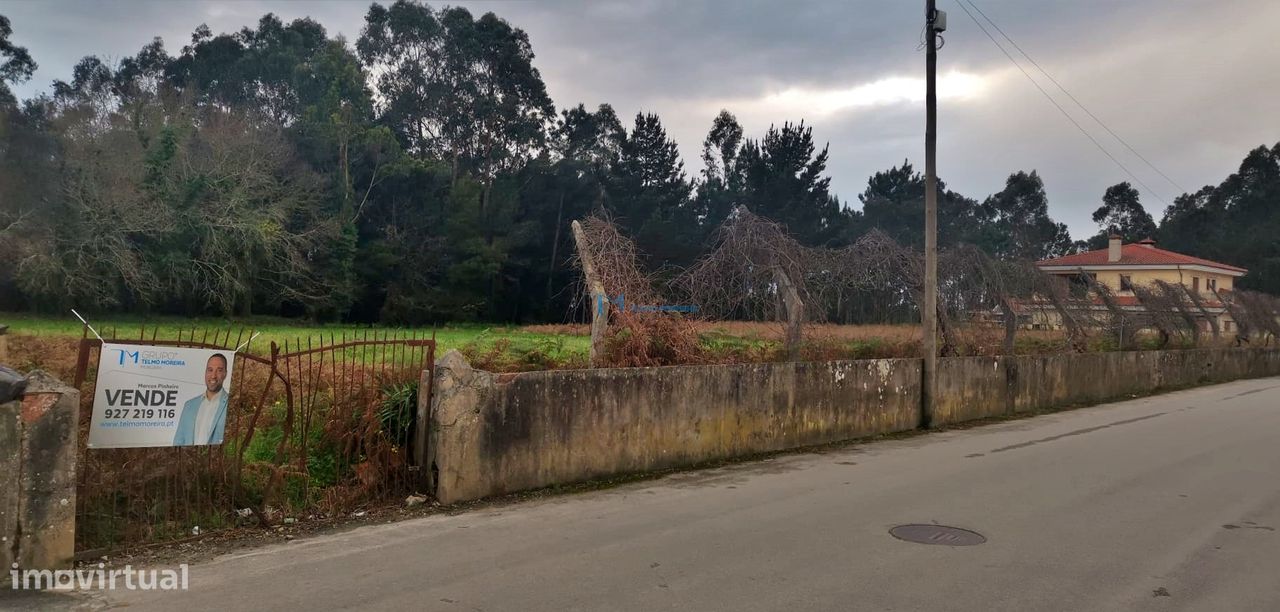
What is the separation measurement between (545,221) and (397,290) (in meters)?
11.2

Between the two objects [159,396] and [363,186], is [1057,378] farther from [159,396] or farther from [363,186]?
[363,186]

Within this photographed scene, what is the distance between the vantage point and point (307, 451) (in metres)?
8.36

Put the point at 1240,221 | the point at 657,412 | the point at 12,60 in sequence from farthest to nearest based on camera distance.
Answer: the point at 1240,221 → the point at 12,60 → the point at 657,412

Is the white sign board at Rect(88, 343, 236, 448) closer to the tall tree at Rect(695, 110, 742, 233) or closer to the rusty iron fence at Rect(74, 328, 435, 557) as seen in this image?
the rusty iron fence at Rect(74, 328, 435, 557)

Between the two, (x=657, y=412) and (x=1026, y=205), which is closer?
(x=657, y=412)

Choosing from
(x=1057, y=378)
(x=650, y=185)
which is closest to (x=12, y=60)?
(x=650, y=185)

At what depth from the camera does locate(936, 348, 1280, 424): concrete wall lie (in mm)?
16266

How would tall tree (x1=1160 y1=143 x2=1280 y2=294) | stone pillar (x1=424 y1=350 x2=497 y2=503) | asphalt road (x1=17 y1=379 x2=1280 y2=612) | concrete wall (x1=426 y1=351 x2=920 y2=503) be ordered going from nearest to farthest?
asphalt road (x1=17 y1=379 x2=1280 y2=612)
stone pillar (x1=424 y1=350 x2=497 y2=503)
concrete wall (x1=426 y1=351 x2=920 y2=503)
tall tree (x1=1160 y1=143 x2=1280 y2=294)

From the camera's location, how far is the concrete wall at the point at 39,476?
582 cm

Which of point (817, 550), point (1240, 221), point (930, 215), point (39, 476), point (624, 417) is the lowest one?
point (817, 550)

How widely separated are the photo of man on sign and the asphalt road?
130 centimetres

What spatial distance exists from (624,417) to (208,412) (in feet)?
15.4

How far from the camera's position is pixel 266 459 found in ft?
27.0

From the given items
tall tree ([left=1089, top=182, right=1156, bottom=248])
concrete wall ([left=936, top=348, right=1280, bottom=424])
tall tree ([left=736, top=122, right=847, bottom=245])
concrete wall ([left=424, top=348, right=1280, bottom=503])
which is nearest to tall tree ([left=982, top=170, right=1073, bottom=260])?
tall tree ([left=1089, top=182, right=1156, bottom=248])
